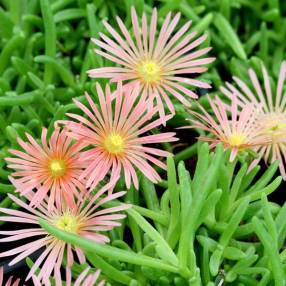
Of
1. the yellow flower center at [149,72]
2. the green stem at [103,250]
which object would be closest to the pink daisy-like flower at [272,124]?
the yellow flower center at [149,72]

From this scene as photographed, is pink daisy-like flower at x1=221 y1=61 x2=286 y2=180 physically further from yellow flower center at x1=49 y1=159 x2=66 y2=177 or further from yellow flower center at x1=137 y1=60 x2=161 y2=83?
yellow flower center at x1=49 y1=159 x2=66 y2=177

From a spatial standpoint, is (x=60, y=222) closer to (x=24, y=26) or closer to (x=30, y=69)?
(x=30, y=69)

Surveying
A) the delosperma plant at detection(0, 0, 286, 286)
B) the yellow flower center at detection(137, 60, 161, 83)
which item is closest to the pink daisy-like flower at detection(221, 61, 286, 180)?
the delosperma plant at detection(0, 0, 286, 286)

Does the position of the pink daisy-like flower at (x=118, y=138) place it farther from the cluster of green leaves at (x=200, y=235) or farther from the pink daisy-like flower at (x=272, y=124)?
the pink daisy-like flower at (x=272, y=124)

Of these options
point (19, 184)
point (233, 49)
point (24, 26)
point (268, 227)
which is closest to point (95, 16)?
point (24, 26)

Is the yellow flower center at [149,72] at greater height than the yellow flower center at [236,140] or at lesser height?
greater

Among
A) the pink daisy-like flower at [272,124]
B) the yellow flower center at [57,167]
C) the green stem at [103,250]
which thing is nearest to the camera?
the green stem at [103,250]

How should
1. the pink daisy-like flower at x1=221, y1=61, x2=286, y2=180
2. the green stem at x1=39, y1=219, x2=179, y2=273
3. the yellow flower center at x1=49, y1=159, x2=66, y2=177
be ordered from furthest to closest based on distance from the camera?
the pink daisy-like flower at x1=221, y1=61, x2=286, y2=180 → the yellow flower center at x1=49, y1=159, x2=66, y2=177 → the green stem at x1=39, y1=219, x2=179, y2=273

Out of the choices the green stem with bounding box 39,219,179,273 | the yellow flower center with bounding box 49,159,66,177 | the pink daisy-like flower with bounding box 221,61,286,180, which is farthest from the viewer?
the pink daisy-like flower with bounding box 221,61,286,180
